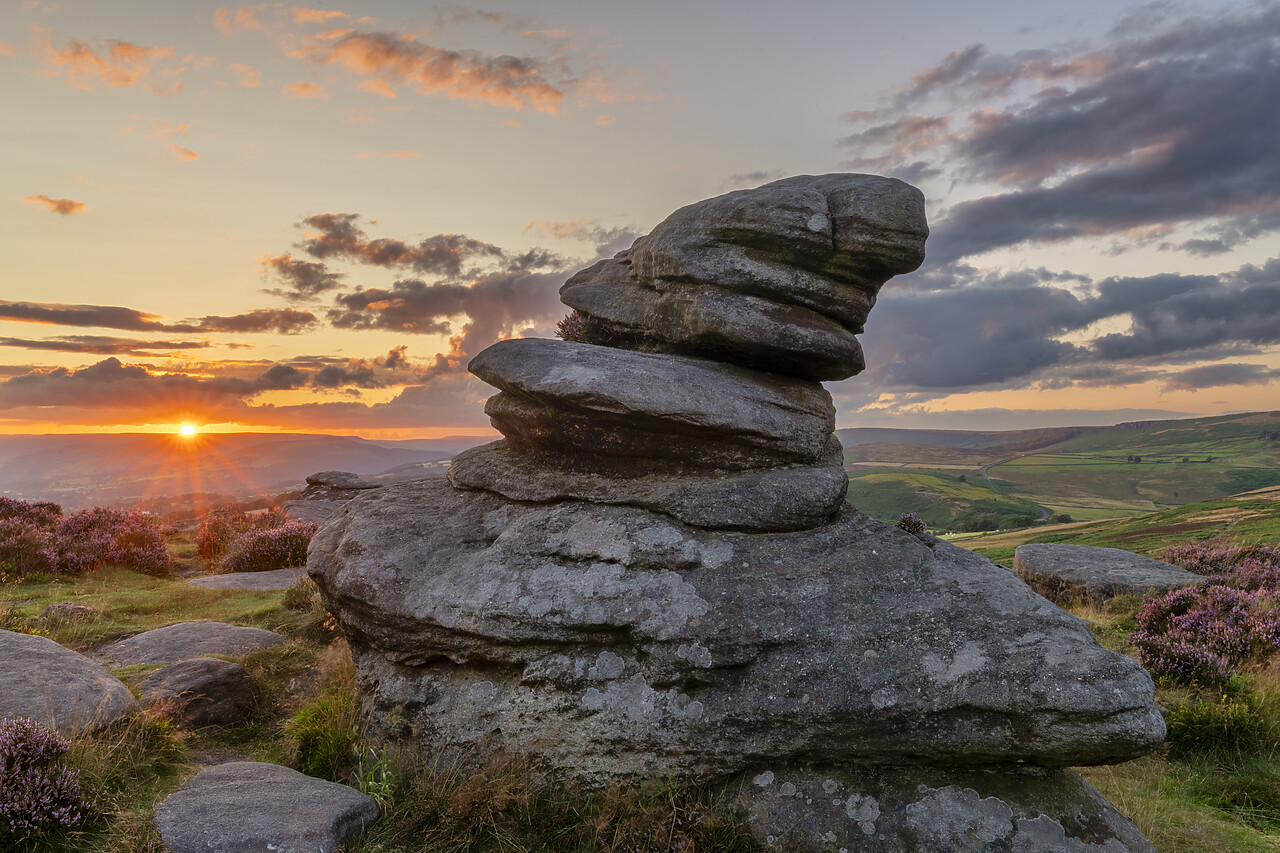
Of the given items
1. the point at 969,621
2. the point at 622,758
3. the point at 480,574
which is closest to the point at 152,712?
the point at 480,574

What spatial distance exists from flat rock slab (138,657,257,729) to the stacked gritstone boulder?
5.58m

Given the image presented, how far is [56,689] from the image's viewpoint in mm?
9141

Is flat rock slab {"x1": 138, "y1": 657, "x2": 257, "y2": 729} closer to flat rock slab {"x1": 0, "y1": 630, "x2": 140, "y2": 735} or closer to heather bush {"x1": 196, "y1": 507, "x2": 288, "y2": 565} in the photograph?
flat rock slab {"x1": 0, "y1": 630, "x2": 140, "y2": 735}

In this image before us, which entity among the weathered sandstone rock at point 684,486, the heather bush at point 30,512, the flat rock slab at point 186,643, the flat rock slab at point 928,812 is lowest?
the flat rock slab at point 928,812

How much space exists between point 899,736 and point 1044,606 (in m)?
2.87

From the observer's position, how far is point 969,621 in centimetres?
858

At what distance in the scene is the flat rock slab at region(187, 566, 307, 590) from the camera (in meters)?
21.4

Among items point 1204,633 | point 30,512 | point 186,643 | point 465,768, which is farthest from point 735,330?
point 30,512

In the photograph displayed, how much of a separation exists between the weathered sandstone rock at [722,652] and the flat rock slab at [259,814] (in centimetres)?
169

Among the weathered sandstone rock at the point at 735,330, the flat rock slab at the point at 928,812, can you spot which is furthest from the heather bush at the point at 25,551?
the flat rock slab at the point at 928,812

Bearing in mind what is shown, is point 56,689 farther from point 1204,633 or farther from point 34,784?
point 1204,633

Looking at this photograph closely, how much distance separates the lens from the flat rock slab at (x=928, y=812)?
7574mm

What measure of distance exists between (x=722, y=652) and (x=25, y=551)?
25.1 metres

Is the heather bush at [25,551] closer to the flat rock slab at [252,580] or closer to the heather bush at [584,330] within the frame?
the flat rock slab at [252,580]
